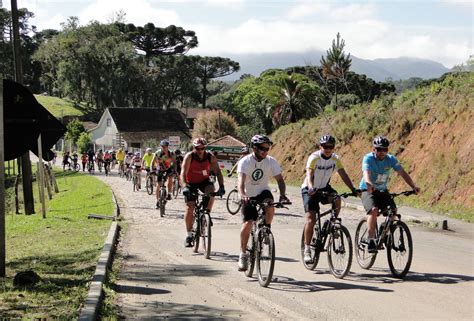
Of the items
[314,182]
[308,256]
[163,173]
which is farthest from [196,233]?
[163,173]

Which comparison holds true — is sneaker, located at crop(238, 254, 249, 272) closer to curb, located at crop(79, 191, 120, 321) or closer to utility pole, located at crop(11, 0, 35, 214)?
curb, located at crop(79, 191, 120, 321)

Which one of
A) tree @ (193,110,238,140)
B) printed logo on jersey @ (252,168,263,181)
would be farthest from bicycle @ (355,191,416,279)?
tree @ (193,110,238,140)

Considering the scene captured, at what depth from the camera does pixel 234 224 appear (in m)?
15.8

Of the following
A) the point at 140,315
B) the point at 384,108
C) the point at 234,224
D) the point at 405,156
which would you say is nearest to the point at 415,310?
the point at 140,315

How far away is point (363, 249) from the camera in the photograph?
9.45 m

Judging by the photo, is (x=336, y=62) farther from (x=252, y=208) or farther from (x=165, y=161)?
(x=252, y=208)

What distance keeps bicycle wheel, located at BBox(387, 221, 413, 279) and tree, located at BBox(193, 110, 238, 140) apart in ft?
177

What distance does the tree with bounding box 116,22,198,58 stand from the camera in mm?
95125

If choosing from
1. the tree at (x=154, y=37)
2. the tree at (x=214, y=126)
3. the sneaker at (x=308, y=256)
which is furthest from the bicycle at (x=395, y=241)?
the tree at (x=154, y=37)

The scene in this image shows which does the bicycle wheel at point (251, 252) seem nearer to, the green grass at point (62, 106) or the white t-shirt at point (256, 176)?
the white t-shirt at point (256, 176)

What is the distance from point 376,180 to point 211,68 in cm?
9597

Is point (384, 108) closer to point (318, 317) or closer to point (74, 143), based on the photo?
point (318, 317)

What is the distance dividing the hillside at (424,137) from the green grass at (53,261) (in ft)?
32.6

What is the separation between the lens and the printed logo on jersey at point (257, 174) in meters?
8.75
